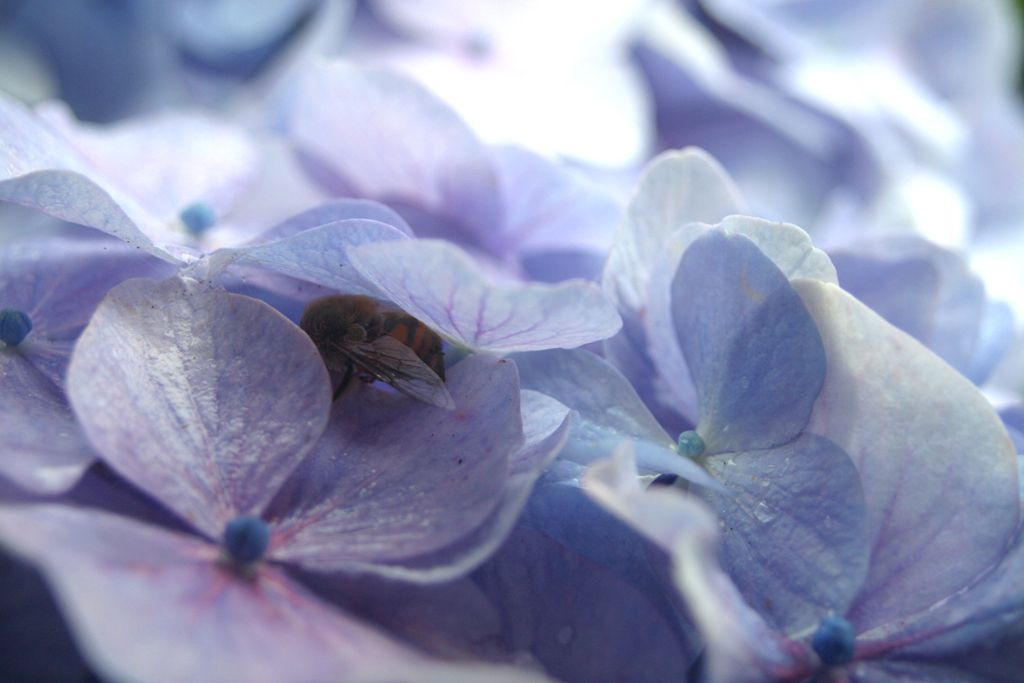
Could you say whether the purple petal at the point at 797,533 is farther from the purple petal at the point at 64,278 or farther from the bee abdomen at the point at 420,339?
the purple petal at the point at 64,278

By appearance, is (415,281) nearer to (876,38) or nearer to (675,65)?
(675,65)

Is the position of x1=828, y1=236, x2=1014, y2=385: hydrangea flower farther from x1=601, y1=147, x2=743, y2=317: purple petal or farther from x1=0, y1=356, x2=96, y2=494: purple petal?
x1=0, y1=356, x2=96, y2=494: purple petal

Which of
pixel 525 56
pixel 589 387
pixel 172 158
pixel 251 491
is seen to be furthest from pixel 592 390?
pixel 525 56

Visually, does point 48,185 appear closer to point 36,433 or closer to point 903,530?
point 36,433

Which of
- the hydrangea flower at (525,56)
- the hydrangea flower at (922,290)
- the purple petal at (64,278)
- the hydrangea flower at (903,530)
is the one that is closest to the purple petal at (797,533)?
the hydrangea flower at (903,530)

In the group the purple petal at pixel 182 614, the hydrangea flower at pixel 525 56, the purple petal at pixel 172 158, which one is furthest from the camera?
the hydrangea flower at pixel 525 56

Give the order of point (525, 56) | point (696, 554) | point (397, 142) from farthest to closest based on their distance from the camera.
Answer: point (525, 56), point (397, 142), point (696, 554)

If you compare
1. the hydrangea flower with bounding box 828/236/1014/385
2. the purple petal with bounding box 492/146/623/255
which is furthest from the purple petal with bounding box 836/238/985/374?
the purple petal with bounding box 492/146/623/255
